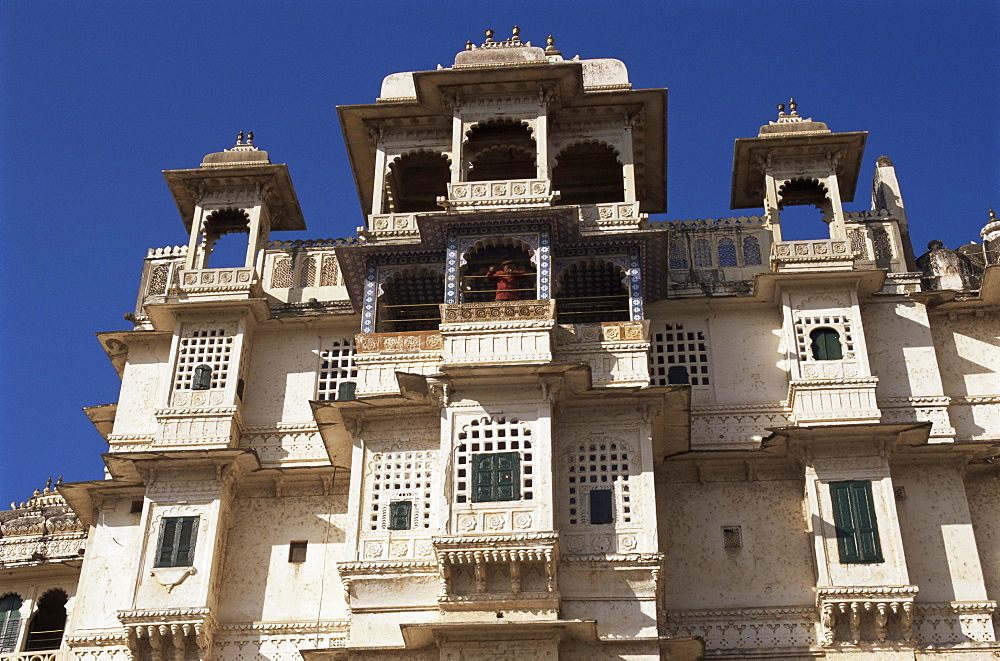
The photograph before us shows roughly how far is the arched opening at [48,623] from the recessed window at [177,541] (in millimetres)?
4415

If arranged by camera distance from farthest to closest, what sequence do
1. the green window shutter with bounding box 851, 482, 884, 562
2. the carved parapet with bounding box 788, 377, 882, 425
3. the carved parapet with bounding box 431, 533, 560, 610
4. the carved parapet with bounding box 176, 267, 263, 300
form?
the carved parapet with bounding box 176, 267, 263, 300 → the carved parapet with bounding box 788, 377, 882, 425 → the green window shutter with bounding box 851, 482, 884, 562 → the carved parapet with bounding box 431, 533, 560, 610

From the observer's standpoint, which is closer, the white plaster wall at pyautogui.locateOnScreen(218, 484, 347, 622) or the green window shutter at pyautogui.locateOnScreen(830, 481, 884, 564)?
the green window shutter at pyautogui.locateOnScreen(830, 481, 884, 564)

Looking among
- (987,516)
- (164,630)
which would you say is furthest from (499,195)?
(987,516)

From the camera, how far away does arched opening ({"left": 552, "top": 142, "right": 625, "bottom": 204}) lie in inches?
1100

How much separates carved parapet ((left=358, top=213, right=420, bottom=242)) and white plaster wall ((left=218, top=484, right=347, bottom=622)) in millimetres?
4714

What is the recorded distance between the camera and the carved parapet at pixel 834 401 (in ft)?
75.6

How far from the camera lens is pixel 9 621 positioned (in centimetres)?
2592

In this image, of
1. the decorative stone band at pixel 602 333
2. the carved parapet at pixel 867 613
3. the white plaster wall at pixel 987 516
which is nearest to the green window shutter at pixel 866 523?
the carved parapet at pixel 867 613

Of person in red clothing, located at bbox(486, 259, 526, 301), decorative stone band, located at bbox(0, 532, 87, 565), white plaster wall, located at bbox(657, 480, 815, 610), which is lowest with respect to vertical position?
white plaster wall, located at bbox(657, 480, 815, 610)

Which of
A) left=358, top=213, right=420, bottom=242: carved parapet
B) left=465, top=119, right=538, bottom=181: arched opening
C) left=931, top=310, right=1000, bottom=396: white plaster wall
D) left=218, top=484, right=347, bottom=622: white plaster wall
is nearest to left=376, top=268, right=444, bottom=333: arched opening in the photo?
left=358, top=213, right=420, bottom=242: carved parapet

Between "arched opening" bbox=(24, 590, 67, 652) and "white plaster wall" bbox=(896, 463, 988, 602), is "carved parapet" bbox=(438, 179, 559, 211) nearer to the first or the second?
"white plaster wall" bbox=(896, 463, 988, 602)

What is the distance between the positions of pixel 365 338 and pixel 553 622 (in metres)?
6.42

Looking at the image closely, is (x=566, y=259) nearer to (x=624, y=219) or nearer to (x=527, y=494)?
(x=624, y=219)

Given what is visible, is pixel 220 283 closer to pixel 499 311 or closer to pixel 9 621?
pixel 499 311
